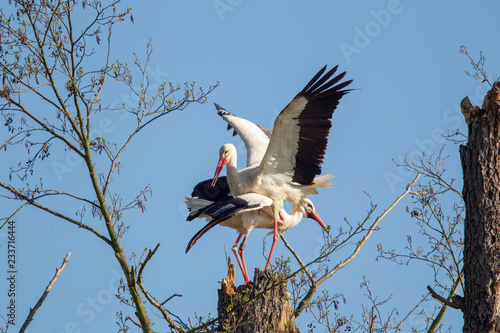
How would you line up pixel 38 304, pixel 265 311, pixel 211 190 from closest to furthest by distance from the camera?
pixel 38 304 < pixel 265 311 < pixel 211 190

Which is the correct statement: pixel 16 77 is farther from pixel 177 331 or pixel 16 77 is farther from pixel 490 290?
pixel 490 290

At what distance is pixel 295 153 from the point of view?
9297 mm

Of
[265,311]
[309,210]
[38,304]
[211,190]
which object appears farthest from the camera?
[309,210]

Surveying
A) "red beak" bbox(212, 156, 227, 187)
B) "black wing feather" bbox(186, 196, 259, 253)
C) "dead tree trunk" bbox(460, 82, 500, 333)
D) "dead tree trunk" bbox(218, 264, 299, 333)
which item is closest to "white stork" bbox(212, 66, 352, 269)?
"red beak" bbox(212, 156, 227, 187)

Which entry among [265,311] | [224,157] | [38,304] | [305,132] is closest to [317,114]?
[305,132]

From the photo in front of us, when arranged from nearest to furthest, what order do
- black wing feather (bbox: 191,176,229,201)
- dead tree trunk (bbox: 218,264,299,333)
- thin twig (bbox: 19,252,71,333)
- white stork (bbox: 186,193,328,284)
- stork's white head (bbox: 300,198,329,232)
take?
thin twig (bbox: 19,252,71,333) → dead tree trunk (bbox: 218,264,299,333) → white stork (bbox: 186,193,328,284) → black wing feather (bbox: 191,176,229,201) → stork's white head (bbox: 300,198,329,232)

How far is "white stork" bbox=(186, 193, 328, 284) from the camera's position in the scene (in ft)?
29.5

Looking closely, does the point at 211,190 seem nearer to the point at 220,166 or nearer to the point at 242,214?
the point at 220,166

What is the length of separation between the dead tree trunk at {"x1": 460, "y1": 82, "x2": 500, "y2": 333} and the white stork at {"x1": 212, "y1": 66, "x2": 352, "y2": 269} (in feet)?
9.16

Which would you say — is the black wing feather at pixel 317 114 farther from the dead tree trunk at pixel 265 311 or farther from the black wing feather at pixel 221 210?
the dead tree trunk at pixel 265 311

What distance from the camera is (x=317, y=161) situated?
9250 mm

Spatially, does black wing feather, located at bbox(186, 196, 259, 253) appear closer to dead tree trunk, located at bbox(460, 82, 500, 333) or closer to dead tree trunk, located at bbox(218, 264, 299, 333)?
dead tree trunk, located at bbox(218, 264, 299, 333)

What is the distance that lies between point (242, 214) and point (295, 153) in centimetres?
116

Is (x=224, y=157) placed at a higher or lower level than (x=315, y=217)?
higher
